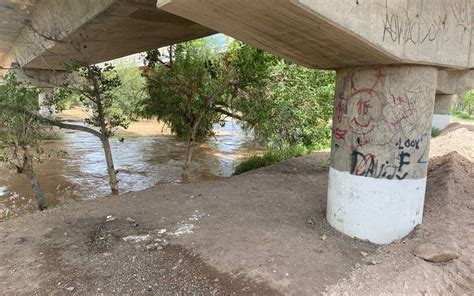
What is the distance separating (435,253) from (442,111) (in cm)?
1948

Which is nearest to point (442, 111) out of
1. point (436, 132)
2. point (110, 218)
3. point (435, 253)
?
point (436, 132)

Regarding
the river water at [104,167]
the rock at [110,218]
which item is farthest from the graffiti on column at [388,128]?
the river water at [104,167]

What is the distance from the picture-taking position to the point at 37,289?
4797mm

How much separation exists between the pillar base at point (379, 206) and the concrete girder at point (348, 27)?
1.88 m

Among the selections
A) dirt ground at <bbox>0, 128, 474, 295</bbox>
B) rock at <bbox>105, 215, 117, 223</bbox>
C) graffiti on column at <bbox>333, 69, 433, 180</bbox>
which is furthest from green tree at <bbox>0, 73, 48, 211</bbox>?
graffiti on column at <bbox>333, 69, 433, 180</bbox>

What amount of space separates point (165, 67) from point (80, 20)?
3.99 meters

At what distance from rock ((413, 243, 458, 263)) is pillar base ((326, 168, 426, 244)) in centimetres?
68

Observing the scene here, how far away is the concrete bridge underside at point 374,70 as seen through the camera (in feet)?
16.4

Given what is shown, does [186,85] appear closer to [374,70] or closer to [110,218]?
[110,218]

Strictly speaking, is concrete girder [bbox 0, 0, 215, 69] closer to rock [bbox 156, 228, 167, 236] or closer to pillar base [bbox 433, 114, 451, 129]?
rock [bbox 156, 228, 167, 236]

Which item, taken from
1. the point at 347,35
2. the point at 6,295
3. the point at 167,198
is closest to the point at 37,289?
the point at 6,295

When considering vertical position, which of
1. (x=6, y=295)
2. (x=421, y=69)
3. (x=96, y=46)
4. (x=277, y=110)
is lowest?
(x=6, y=295)

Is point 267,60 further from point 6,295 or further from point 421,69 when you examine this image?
point 6,295

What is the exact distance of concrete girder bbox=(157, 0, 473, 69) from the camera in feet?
15.3
